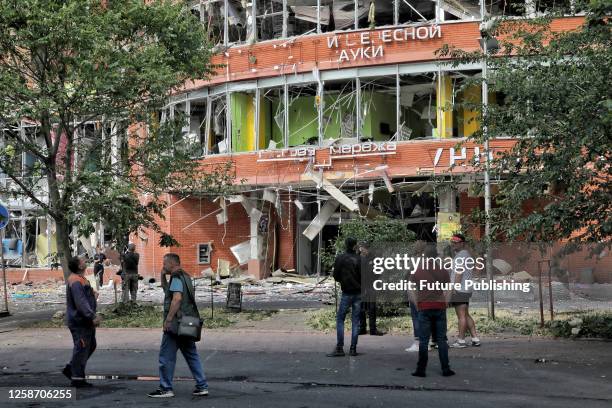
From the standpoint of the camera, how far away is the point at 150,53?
16.2 metres

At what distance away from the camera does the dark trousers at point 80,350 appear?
988 cm

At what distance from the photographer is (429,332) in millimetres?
10539

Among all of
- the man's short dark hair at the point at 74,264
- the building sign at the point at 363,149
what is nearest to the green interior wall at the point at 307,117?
the building sign at the point at 363,149

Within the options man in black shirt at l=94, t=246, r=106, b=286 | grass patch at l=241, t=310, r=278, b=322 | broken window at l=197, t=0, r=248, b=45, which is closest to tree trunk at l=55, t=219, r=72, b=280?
grass patch at l=241, t=310, r=278, b=322

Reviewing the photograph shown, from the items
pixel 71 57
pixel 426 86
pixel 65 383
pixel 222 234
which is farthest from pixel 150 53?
pixel 222 234

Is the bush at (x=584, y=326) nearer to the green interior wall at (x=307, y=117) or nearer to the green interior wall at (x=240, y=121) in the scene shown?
the green interior wall at (x=307, y=117)

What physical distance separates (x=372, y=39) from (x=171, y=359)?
1744 centimetres

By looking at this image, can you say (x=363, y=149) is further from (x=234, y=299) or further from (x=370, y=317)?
(x=370, y=317)

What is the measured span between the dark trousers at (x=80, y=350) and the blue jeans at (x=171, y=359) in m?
1.21

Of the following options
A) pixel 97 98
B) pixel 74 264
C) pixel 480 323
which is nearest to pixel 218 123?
pixel 97 98

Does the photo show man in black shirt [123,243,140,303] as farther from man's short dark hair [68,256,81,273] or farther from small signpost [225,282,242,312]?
man's short dark hair [68,256,81,273]

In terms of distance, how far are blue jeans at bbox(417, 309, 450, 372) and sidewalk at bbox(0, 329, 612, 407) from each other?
21 cm

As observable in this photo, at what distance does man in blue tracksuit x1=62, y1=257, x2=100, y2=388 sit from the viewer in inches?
389

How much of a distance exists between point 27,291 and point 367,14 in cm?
1510
